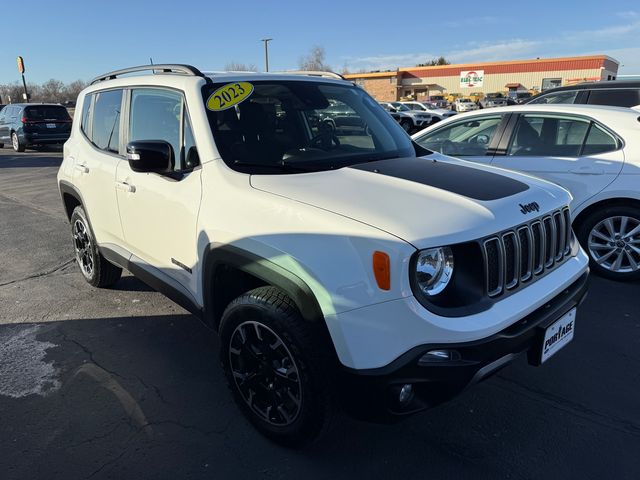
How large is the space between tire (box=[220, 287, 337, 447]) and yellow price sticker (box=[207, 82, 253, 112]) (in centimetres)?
121

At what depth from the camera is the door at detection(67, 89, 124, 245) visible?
3.86 metres

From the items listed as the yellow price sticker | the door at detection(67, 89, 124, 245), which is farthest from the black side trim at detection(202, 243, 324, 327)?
the door at detection(67, 89, 124, 245)

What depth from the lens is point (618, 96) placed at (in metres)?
7.91

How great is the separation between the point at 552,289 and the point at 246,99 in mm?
2100

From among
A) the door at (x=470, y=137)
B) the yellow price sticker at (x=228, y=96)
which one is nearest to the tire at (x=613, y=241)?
the door at (x=470, y=137)

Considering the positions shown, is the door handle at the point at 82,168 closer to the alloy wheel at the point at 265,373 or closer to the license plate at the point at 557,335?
the alloy wheel at the point at 265,373

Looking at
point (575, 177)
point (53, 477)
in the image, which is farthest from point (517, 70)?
point (53, 477)

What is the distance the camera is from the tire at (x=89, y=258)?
4535 mm

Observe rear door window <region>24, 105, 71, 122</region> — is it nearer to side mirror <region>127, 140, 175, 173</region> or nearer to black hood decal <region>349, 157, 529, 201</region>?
side mirror <region>127, 140, 175, 173</region>

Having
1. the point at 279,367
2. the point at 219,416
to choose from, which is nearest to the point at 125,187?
the point at 219,416

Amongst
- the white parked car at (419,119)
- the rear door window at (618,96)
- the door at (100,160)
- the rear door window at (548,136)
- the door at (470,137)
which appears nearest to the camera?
the door at (100,160)

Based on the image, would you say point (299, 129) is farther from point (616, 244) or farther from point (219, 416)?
point (616, 244)

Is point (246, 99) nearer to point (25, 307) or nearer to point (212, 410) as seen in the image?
point (212, 410)

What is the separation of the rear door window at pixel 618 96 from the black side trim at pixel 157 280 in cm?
775
